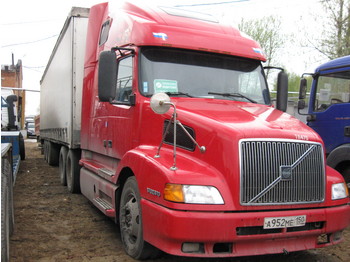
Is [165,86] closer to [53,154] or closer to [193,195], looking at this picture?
[193,195]

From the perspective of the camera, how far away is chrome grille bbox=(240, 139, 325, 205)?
3.46 meters

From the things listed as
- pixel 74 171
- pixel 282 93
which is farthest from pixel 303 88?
pixel 74 171

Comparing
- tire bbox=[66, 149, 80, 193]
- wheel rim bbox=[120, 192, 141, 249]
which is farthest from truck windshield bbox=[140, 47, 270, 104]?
tire bbox=[66, 149, 80, 193]

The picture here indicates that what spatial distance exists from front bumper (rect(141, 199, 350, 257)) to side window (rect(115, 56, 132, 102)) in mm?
1649

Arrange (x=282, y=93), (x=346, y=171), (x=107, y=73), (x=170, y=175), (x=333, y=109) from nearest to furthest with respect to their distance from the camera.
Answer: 1. (x=170, y=175)
2. (x=107, y=73)
3. (x=282, y=93)
4. (x=346, y=171)
5. (x=333, y=109)

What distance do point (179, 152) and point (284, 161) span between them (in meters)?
1.07

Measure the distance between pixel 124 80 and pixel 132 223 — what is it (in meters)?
1.91

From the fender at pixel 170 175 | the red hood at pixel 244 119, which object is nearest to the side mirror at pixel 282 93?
the red hood at pixel 244 119

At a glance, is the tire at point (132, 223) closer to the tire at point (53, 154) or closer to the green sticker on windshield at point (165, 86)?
the green sticker on windshield at point (165, 86)

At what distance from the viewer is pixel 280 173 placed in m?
3.55

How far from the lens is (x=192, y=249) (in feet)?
11.2

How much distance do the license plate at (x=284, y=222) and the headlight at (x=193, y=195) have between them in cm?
49

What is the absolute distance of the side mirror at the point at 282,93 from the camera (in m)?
5.41

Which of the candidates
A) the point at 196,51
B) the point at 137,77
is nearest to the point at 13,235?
A: the point at 137,77
